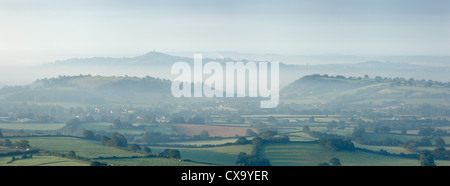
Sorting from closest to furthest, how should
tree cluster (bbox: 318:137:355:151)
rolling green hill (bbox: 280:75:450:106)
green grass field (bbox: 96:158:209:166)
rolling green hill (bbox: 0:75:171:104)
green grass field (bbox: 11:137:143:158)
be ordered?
1. green grass field (bbox: 96:158:209:166)
2. green grass field (bbox: 11:137:143:158)
3. tree cluster (bbox: 318:137:355:151)
4. rolling green hill (bbox: 0:75:171:104)
5. rolling green hill (bbox: 280:75:450:106)

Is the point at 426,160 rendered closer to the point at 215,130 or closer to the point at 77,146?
the point at 77,146

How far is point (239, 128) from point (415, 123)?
40678mm

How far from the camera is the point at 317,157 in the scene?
56.8 meters

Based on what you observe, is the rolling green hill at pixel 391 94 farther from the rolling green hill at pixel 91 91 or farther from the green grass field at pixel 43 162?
the green grass field at pixel 43 162

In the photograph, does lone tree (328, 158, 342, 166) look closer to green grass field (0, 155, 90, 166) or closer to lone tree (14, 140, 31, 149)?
green grass field (0, 155, 90, 166)

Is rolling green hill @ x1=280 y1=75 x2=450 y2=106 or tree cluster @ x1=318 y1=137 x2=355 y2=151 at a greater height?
rolling green hill @ x1=280 y1=75 x2=450 y2=106

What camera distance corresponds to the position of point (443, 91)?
174875 mm

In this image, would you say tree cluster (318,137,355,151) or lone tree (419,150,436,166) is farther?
tree cluster (318,137,355,151)

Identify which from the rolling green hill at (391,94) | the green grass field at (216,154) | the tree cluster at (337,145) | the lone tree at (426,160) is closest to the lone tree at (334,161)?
the tree cluster at (337,145)

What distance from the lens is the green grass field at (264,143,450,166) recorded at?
54.7m

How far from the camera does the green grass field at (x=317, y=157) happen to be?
54.7 meters

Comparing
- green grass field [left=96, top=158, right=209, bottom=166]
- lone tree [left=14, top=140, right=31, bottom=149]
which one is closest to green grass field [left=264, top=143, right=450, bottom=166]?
green grass field [left=96, top=158, right=209, bottom=166]

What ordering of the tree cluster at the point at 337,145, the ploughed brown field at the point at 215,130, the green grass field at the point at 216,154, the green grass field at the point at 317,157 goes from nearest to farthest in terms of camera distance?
the green grass field at the point at 216,154
the green grass field at the point at 317,157
the tree cluster at the point at 337,145
the ploughed brown field at the point at 215,130

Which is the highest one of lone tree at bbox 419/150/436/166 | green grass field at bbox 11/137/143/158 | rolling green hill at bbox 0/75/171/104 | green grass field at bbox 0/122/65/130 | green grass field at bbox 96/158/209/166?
rolling green hill at bbox 0/75/171/104
